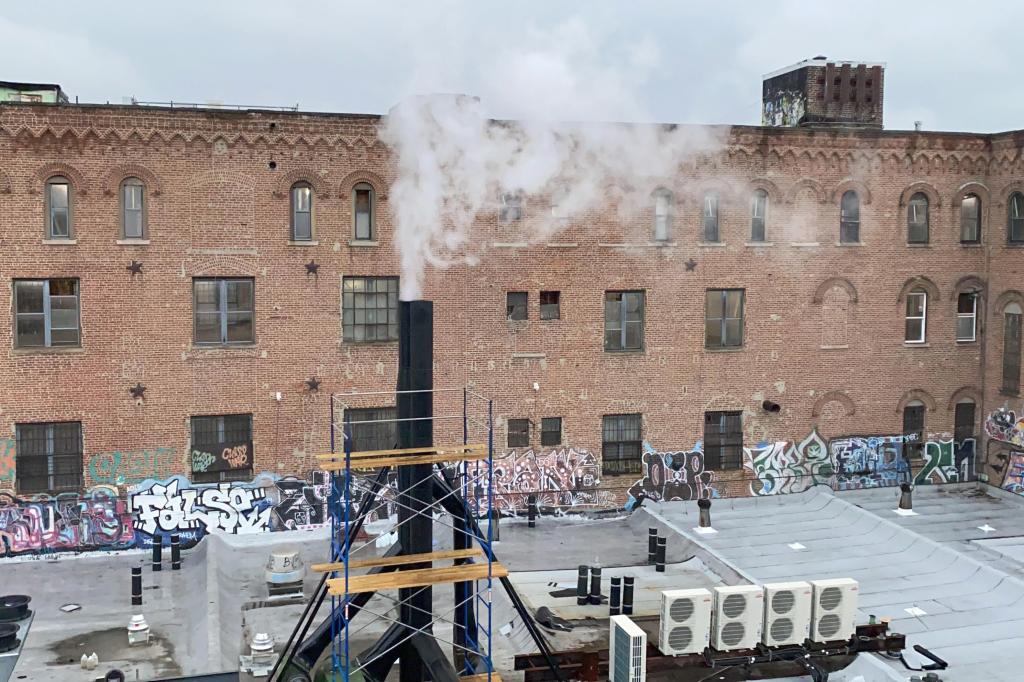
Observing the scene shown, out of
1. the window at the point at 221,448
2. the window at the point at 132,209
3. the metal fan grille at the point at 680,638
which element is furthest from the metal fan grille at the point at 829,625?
the window at the point at 132,209

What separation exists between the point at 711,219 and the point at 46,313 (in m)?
15.5

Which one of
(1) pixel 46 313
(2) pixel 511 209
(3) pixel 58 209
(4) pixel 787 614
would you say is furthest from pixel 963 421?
(3) pixel 58 209

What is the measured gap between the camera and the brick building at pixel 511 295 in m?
21.5

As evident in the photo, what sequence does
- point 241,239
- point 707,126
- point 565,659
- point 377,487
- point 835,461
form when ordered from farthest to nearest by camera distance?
point 835,461, point 707,126, point 241,239, point 377,487, point 565,659

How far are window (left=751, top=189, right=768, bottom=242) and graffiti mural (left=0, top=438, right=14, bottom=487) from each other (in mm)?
17731

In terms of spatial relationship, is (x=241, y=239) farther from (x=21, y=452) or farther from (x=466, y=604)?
(x=466, y=604)

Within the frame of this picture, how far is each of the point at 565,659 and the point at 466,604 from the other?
64.8 inches

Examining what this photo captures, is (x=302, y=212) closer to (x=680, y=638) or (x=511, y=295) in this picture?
(x=511, y=295)

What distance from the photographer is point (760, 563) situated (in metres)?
20.5

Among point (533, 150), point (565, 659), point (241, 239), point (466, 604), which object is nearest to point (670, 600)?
point (565, 659)

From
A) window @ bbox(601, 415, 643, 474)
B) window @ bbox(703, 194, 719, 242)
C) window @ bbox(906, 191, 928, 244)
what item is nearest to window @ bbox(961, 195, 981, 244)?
window @ bbox(906, 191, 928, 244)

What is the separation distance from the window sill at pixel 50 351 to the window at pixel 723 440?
48.3 feet

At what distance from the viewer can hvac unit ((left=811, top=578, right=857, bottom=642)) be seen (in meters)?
14.2

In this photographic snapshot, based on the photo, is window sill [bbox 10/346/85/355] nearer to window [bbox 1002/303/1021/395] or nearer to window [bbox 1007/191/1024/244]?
window [bbox 1002/303/1021/395]
